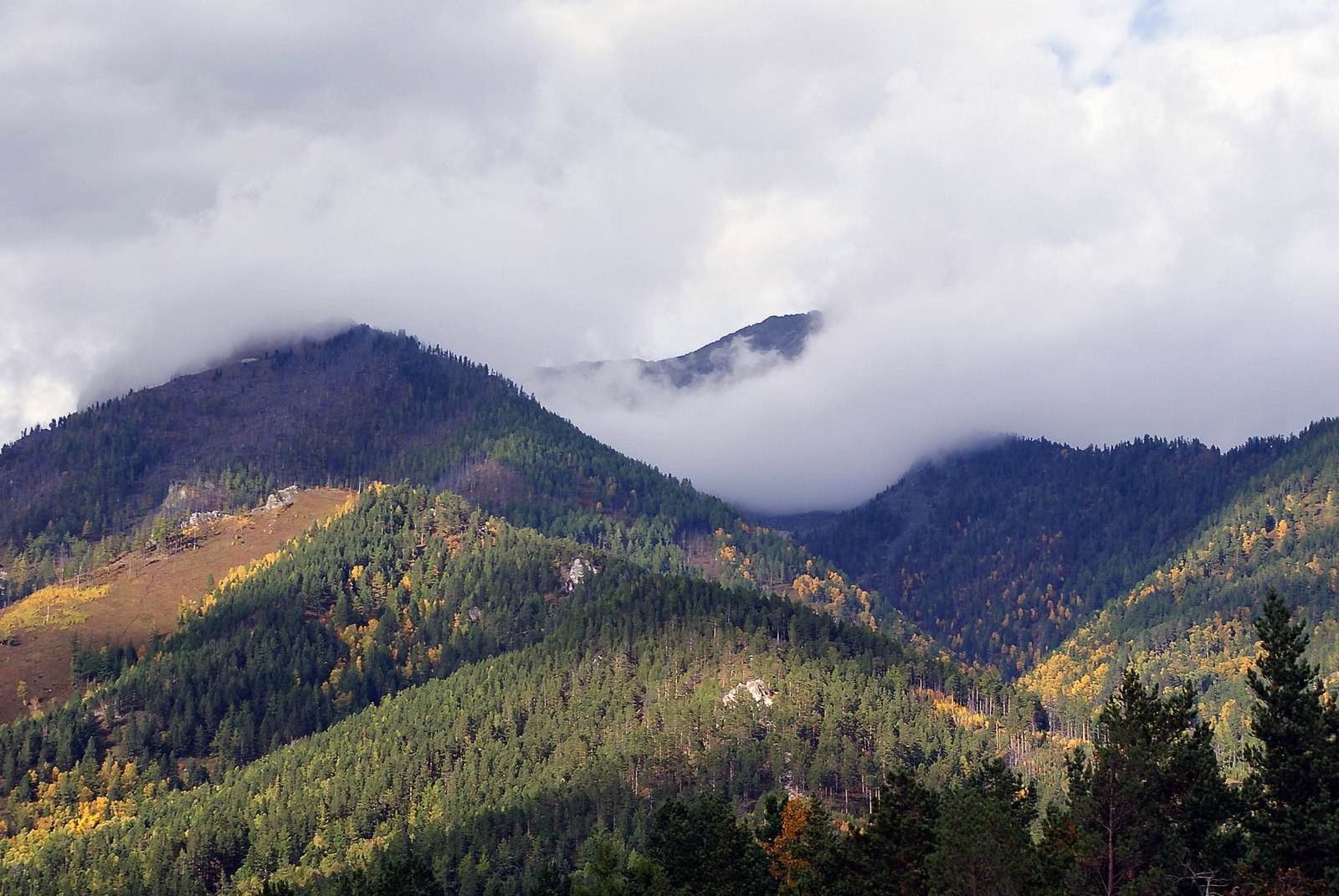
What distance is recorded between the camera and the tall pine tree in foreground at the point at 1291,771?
87.6 m

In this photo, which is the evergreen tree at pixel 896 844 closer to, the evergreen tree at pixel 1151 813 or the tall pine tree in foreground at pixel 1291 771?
the evergreen tree at pixel 1151 813

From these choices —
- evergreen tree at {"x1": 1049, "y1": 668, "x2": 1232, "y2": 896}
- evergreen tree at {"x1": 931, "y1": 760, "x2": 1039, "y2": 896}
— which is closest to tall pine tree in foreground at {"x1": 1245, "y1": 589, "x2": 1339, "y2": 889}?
evergreen tree at {"x1": 1049, "y1": 668, "x2": 1232, "y2": 896}

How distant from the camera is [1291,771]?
8975cm

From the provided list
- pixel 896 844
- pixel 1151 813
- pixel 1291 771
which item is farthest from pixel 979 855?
pixel 1291 771

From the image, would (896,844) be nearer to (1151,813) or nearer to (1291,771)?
(1151,813)

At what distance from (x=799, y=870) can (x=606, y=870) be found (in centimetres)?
1585

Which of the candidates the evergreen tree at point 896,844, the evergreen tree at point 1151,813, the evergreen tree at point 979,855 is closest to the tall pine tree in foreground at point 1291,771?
the evergreen tree at point 1151,813

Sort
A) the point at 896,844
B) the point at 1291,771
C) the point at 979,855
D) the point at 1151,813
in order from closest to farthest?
1. the point at 1291,771
2. the point at 1151,813
3. the point at 979,855
4. the point at 896,844

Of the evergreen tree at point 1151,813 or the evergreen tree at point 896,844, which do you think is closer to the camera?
the evergreen tree at point 1151,813

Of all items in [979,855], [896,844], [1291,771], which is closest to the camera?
[1291,771]

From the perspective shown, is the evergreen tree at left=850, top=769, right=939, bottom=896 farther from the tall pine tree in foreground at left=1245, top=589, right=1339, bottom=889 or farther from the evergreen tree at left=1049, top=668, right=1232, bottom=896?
the tall pine tree in foreground at left=1245, top=589, right=1339, bottom=889

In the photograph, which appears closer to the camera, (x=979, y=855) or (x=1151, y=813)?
(x=1151, y=813)

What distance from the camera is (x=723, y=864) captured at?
122 m

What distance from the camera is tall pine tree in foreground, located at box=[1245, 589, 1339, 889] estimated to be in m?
87.6
